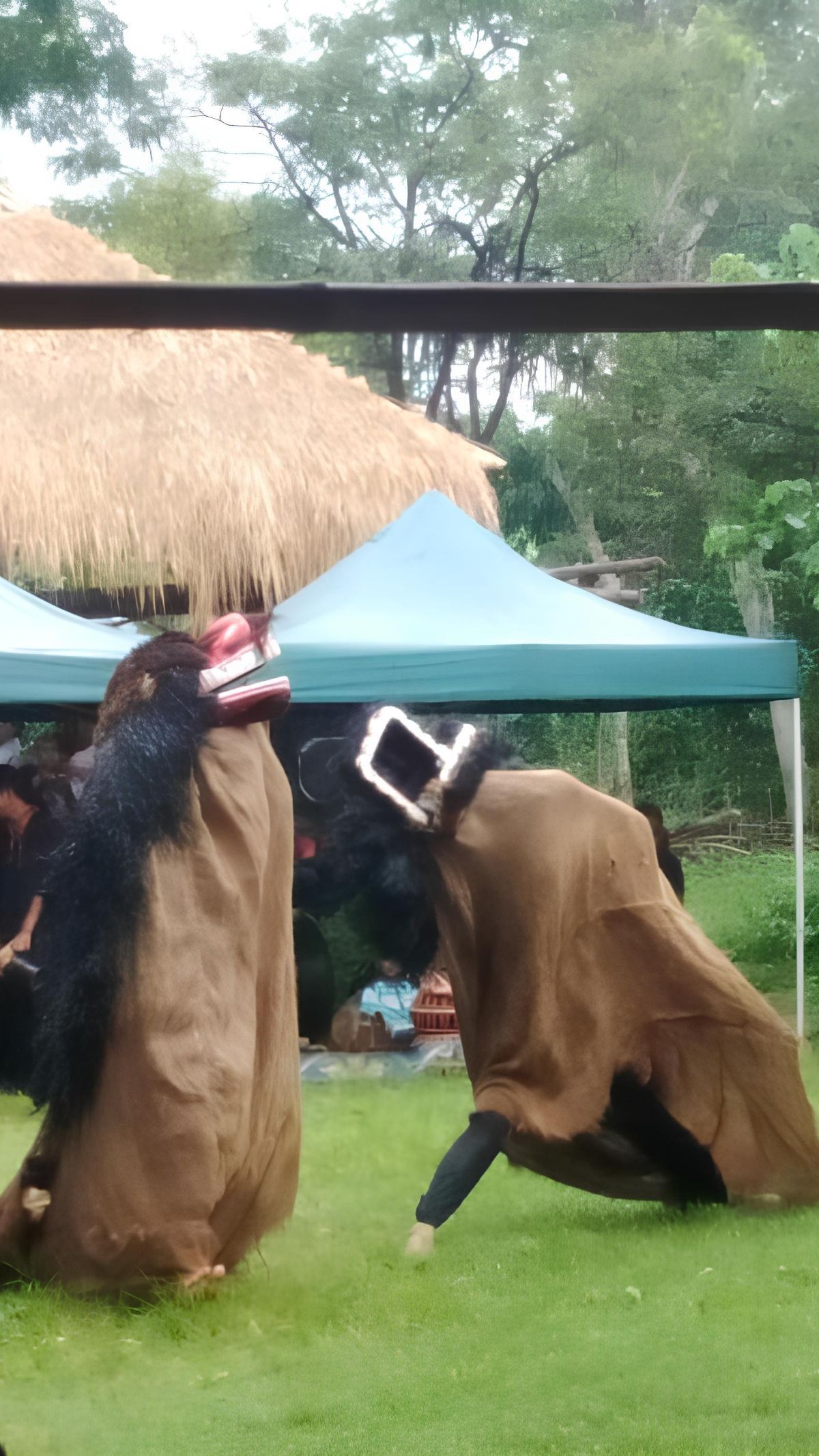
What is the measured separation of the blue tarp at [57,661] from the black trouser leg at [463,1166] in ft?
3.38

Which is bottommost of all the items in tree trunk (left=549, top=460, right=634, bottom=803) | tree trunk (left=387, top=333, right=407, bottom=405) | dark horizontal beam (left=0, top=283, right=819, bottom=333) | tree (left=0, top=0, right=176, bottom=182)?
tree trunk (left=549, top=460, right=634, bottom=803)

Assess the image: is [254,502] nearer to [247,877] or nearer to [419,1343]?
[247,877]

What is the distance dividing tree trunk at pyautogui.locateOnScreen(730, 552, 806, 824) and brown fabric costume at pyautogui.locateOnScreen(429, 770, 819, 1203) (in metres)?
0.34

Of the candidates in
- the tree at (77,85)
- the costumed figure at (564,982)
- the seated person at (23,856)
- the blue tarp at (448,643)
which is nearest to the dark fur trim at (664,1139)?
the costumed figure at (564,982)

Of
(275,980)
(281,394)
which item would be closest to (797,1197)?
(275,980)

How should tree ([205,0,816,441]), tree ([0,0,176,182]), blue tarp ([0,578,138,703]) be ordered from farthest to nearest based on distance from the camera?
1. tree ([0,0,176,182])
2. tree ([205,0,816,441])
3. blue tarp ([0,578,138,703])

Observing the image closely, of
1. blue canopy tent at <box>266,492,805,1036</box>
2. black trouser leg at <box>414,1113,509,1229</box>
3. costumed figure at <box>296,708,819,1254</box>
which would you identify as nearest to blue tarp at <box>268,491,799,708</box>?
blue canopy tent at <box>266,492,805,1036</box>

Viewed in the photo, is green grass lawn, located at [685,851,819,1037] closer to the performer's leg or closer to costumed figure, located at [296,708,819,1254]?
costumed figure, located at [296,708,819,1254]

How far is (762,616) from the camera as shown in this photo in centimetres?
A: 265

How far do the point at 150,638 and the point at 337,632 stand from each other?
1.10ft

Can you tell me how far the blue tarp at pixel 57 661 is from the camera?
2.20 meters

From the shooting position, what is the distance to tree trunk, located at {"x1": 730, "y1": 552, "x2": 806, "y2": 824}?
2.59 m

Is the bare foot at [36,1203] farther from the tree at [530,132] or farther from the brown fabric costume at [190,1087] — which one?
the tree at [530,132]

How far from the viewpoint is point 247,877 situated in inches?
86.3
